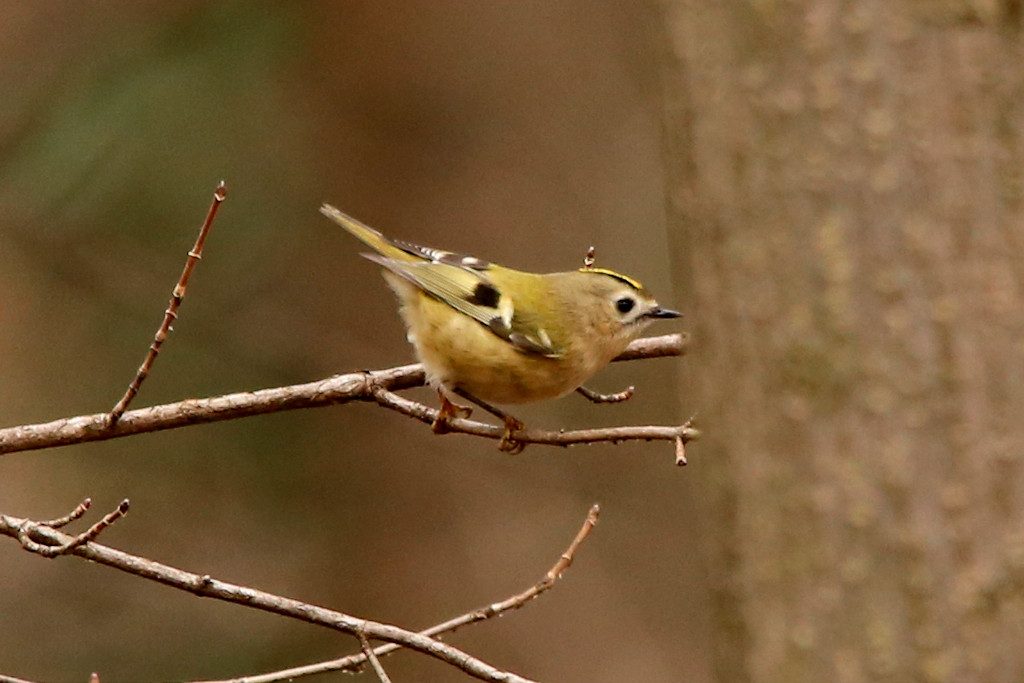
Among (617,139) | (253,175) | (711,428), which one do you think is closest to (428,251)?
(253,175)

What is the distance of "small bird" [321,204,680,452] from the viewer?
12.1ft

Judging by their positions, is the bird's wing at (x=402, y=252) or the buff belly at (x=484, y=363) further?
the bird's wing at (x=402, y=252)

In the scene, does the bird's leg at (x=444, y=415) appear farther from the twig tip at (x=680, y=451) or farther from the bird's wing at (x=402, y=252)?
the bird's wing at (x=402, y=252)

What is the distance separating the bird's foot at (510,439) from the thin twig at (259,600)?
689 millimetres

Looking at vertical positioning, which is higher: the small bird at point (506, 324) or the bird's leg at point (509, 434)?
the small bird at point (506, 324)

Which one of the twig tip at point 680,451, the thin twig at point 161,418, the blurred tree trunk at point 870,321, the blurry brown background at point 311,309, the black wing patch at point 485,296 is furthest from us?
the blurry brown background at point 311,309

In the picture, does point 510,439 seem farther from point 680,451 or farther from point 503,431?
point 680,451

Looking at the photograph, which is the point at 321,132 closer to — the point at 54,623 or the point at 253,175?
the point at 253,175

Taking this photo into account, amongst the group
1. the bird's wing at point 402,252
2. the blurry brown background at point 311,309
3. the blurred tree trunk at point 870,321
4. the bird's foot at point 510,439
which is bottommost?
Answer: the blurred tree trunk at point 870,321

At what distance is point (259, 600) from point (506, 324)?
1452 millimetres

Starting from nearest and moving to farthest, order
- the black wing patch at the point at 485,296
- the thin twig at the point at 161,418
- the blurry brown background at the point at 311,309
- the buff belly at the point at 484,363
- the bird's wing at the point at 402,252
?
the thin twig at the point at 161,418
the buff belly at the point at 484,363
the black wing patch at the point at 485,296
the bird's wing at the point at 402,252
the blurry brown background at the point at 311,309

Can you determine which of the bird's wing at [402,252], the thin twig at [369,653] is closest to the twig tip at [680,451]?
the thin twig at [369,653]

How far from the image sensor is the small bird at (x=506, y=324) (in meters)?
3.68

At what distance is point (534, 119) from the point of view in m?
7.36
